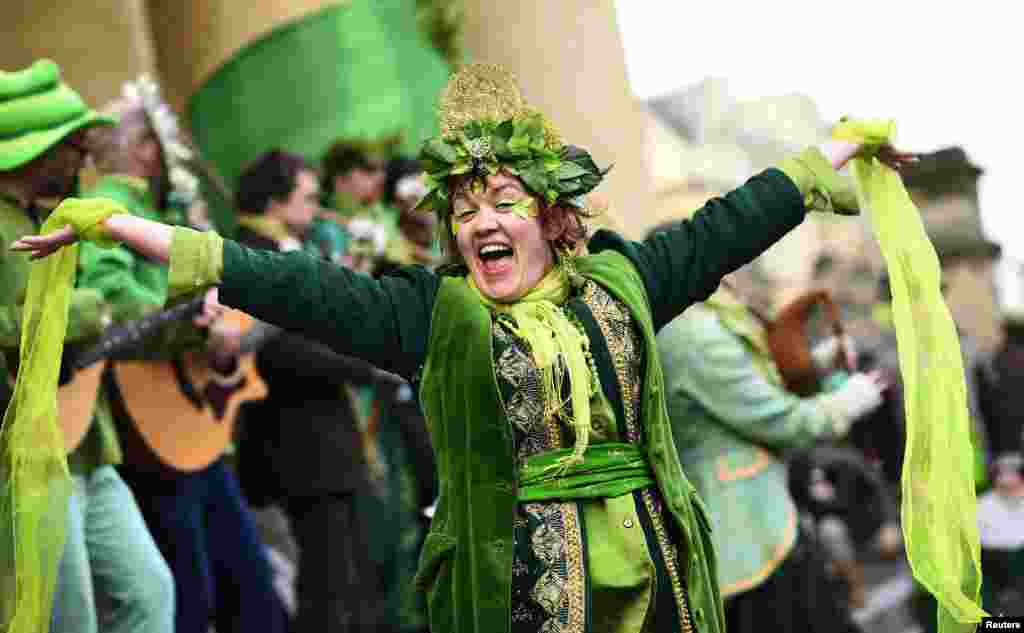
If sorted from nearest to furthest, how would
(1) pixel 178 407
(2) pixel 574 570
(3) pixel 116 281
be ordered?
(2) pixel 574 570, (3) pixel 116 281, (1) pixel 178 407

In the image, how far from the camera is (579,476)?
14.1 feet

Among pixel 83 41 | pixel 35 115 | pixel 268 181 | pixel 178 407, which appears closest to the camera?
pixel 35 115

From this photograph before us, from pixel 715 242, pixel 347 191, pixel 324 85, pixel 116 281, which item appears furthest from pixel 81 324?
pixel 324 85

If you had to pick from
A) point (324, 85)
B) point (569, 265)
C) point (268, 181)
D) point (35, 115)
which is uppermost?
point (324, 85)

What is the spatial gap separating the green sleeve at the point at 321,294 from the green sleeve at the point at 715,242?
0.57m

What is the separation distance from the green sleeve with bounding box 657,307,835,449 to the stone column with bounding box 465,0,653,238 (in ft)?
8.40

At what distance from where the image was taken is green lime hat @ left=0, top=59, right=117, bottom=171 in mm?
5656

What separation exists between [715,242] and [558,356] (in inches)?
21.1

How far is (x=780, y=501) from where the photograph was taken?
661cm

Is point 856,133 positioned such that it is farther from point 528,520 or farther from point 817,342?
point 817,342

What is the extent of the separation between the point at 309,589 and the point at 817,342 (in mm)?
2368

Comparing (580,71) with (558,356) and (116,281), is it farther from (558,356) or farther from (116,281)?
(558,356)

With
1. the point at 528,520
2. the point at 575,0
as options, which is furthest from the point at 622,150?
the point at 528,520

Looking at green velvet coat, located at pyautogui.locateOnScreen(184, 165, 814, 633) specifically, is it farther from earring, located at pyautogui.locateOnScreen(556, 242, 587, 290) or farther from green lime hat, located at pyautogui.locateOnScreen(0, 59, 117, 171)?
green lime hat, located at pyautogui.locateOnScreen(0, 59, 117, 171)
